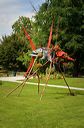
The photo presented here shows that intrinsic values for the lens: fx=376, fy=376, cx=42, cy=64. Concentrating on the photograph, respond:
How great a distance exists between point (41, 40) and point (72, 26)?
5372 millimetres

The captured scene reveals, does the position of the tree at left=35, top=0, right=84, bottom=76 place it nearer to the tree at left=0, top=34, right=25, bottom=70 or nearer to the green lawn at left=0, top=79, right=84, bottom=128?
the tree at left=0, top=34, right=25, bottom=70

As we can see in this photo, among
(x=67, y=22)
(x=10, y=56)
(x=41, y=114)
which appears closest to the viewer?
(x=41, y=114)

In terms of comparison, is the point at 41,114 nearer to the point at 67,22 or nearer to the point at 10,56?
the point at 67,22

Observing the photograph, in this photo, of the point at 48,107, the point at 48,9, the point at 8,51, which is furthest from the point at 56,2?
the point at 48,107

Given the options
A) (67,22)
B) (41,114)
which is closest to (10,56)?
(67,22)

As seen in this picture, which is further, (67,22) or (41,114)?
(67,22)

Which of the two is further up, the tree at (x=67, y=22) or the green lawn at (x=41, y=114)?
the tree at (x=67, y=22)

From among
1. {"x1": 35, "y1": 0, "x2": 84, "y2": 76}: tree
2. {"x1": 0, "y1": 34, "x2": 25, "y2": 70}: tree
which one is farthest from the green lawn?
{"x1": 0, "y1": 34, "x2": 25, "y2": 70}: tree

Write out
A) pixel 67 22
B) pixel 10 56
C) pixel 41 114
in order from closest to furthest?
pixel 41 114 < pixel 67 22 < pixel 10 56

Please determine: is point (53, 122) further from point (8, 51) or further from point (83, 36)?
point (8, 51)

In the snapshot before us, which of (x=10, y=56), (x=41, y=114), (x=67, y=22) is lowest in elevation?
(x=41, y=114)

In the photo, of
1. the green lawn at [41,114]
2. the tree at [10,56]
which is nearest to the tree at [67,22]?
the tree at [10,56]

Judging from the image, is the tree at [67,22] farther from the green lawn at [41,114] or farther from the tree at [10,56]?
the green lawn at [41,114]

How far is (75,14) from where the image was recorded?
57.2 m
